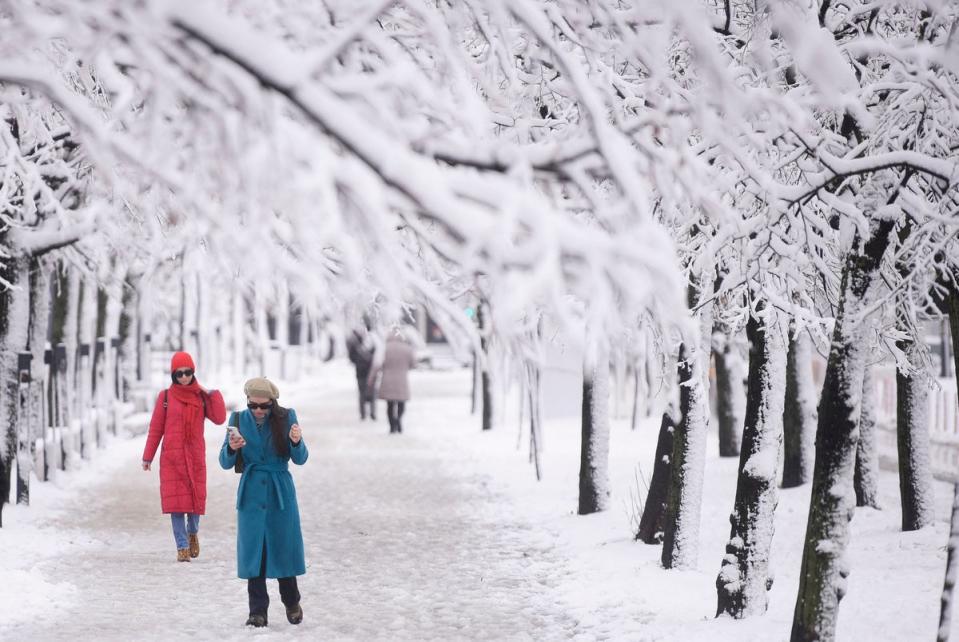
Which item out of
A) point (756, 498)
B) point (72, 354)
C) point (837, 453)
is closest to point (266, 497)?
point (756, 498)

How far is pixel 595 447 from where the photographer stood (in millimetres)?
11172

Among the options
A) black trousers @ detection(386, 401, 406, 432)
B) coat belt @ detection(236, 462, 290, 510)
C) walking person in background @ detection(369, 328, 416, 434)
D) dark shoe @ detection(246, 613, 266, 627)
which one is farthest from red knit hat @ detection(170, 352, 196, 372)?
black trousers @ detection(386, 401, 406, 432)

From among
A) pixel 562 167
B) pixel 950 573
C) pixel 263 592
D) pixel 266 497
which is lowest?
pixel 263 592

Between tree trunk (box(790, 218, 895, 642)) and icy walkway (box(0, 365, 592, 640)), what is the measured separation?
6.21ft

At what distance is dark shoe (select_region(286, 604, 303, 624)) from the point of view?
282 inches

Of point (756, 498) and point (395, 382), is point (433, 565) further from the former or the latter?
point (395, 382)

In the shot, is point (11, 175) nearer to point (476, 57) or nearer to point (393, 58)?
point (476, 57)

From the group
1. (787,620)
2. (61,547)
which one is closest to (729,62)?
(787,620)

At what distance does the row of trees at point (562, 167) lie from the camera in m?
3.16

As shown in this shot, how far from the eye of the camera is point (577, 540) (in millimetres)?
10156

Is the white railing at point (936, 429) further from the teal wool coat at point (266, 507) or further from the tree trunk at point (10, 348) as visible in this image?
the tree trunk at point (10, 348)

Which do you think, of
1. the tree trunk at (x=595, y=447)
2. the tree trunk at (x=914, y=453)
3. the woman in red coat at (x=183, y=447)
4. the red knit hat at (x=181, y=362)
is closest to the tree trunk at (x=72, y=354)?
the woman in red coat at (x=183, y=447)

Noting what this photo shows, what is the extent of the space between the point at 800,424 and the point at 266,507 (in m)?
7.64

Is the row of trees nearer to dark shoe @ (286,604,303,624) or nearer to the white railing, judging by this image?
dark shoe @ (286,604,303,624)
